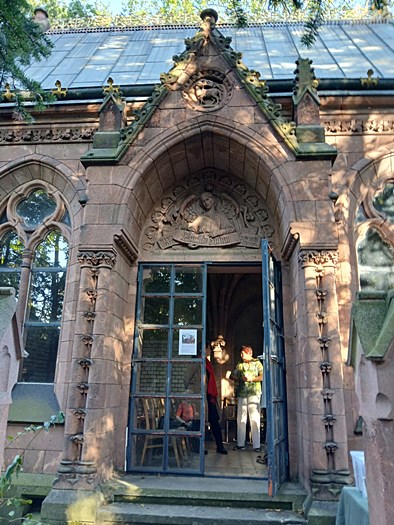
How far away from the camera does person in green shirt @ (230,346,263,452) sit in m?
7.85

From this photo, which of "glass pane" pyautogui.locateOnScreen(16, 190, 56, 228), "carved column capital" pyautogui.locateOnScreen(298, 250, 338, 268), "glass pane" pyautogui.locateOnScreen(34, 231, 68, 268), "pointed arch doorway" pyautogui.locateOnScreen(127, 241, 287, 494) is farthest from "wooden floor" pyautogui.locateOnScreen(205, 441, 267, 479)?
"glass pane" pyautogui.locateOnScreen(16, 190, 56, 228)

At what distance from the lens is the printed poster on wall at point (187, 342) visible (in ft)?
22.0

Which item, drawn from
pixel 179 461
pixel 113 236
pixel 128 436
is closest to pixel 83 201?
pixel 113 236

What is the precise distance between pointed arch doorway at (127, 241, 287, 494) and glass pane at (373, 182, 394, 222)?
2.33m

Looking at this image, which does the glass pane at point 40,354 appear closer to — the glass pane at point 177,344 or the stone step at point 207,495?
the glass pane at point 177,344

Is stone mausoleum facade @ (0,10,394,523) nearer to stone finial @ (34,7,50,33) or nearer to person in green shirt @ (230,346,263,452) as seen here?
person in green shirt @ (230,346,263,452)

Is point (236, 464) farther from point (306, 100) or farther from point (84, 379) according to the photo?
point (306, 100)

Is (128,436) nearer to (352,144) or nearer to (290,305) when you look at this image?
(290,305)

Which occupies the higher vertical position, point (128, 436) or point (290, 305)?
point (290, 305)

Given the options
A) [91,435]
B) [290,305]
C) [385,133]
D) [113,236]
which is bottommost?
[91,435]

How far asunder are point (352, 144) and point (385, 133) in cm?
63

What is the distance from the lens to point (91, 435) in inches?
209

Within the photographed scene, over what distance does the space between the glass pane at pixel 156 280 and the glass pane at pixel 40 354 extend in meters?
1.63

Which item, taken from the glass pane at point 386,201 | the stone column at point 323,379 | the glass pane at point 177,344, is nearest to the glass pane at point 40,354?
the glass pane at point 177,344
